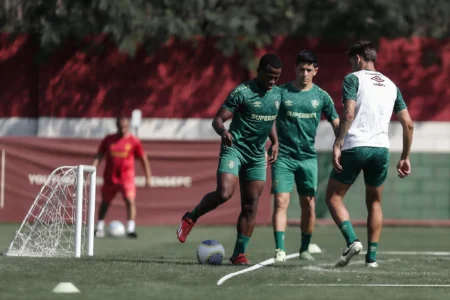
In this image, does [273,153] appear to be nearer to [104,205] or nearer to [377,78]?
[377,78]

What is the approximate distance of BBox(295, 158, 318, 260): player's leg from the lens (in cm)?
1265

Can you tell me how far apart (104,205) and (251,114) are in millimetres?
7347

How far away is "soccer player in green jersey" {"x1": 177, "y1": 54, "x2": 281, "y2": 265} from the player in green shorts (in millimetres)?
792

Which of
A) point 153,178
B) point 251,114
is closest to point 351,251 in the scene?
point 251,114

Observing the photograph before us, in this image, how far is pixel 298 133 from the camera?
12.5m

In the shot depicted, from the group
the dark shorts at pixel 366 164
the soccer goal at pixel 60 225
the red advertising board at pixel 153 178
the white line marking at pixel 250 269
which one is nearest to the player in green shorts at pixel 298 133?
the white line marking at pixel 250 269

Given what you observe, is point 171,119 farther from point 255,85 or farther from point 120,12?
point 255,85

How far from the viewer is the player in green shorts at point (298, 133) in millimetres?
12359

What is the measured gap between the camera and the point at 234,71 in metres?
25.7

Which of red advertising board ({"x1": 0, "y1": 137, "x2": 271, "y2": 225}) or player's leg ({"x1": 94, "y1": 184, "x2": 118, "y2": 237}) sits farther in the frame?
red advertising board ({"x1": 0, "y1": 137, "x2": 271, "y2": 225})

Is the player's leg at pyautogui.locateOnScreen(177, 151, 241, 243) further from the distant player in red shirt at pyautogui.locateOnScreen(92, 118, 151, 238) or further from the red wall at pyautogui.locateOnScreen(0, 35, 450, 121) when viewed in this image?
the red wall at pyautogui.locateOnScreen(0, 35, 450, 121)

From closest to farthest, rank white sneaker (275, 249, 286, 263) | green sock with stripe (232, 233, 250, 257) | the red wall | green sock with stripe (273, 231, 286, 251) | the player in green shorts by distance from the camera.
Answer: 1. green sock with stripe (232, 233, 250, 257)
2. white sneaker (275, 249, 286, 263)
3. green sock with stripe (273, 231, 286, 251)
4. the player in green shorts
5. the red wall

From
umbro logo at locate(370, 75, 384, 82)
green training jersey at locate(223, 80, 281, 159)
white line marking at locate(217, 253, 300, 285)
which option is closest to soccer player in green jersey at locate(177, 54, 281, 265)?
green training jersey at locate(223, 80, 281, 159)

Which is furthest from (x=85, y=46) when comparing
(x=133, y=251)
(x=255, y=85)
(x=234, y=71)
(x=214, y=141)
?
(x=255, y=85)
